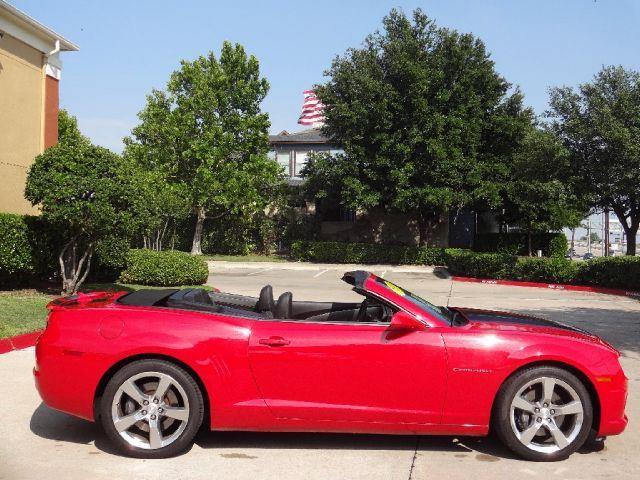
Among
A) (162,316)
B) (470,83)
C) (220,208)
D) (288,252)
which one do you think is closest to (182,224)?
(220,208)

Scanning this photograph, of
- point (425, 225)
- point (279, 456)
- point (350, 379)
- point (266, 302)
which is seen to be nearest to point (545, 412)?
point (350, 379)

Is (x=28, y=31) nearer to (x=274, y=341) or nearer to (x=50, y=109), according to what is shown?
(x=50, y=109)

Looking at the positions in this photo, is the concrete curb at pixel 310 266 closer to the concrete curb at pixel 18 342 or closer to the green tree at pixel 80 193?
the green tree at pixel 80 193

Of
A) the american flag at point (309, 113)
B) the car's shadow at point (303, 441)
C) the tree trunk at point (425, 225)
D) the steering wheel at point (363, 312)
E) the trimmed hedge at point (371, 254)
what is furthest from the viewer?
the american flag at point (309, 113)

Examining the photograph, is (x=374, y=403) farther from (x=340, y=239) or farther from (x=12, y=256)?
(x=340, y=239)

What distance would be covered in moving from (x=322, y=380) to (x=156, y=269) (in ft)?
39.2

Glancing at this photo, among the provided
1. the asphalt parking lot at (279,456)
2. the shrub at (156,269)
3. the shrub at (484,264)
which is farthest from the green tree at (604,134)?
the asphalt parking lot at (279,456)

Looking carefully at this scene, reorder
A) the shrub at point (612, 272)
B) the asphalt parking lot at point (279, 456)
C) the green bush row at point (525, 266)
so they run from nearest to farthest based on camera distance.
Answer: the asphalt parking lot at point (279, 456)
the shrub at point (612, 272)
the green bush row at point (525, 266)

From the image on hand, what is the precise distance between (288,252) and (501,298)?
21.1m

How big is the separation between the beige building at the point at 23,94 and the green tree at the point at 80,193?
4.03 meters

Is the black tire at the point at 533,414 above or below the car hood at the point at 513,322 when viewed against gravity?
below

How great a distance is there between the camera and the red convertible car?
4.20m

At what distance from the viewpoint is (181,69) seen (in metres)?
33.2

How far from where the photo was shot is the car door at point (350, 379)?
4195mm
